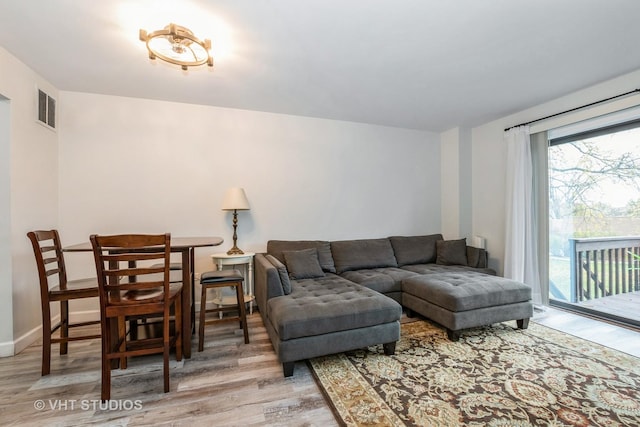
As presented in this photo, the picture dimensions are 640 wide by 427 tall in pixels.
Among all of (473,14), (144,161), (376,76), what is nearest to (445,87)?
(376,76)

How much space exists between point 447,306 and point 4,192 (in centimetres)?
384

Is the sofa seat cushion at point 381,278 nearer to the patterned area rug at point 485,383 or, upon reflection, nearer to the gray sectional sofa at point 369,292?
the gray sectional sofa at point 369,292

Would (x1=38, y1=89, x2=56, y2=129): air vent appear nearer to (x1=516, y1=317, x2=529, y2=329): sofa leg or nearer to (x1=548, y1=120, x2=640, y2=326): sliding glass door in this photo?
(x1=516, y1=317, x2=529, y2=329): sofa leg

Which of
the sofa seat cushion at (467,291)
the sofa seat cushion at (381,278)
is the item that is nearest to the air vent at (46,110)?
the sofa seat cushion at (381,278)

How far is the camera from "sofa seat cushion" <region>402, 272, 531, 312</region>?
2.43 metres

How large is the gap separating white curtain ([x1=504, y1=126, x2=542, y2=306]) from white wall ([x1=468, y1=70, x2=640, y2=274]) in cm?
29

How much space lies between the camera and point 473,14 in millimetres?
1793

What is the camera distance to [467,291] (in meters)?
2.48

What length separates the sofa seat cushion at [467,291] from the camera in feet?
7.98

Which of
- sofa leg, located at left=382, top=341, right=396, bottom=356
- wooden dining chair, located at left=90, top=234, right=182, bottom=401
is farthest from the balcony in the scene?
wooden dining chair, located at left=90, top=234, right=182, bottom=401

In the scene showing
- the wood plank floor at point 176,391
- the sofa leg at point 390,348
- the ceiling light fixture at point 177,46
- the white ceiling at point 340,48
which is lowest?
the wood plank floor at point 176,391

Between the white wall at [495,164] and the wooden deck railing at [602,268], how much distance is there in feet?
2.49

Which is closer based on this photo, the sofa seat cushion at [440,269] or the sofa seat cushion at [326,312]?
the sofa seat cushion at [326,312]

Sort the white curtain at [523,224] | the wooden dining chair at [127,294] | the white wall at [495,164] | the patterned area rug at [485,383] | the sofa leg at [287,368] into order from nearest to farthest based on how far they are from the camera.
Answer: the patterned area rug at [485,383], the wooden dining chair at [127,294], the sofa leg at [287,368], the white wall at [495,164], the white curtain at [523,224]
